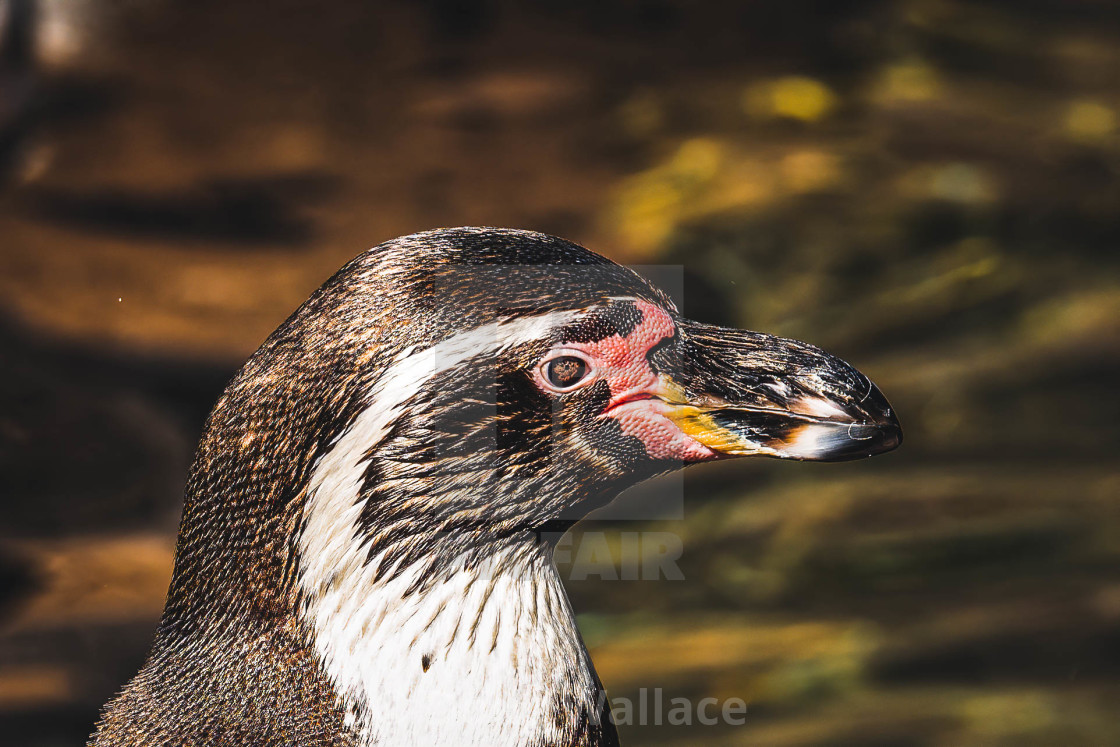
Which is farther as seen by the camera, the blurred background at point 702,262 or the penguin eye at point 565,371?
the blurred background at point 702,262

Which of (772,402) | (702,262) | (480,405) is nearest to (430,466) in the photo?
(480,405)

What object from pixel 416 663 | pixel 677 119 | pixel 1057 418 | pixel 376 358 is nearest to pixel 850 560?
pixel 1057 418

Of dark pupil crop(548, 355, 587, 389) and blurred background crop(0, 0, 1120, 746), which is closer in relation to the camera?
dark pupil crop(548, 355, 587, 389)

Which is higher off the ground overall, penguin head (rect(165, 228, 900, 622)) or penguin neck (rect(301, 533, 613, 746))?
penguin head (rect(165, 228, 900, 622))

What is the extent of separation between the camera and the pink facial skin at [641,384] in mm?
1358

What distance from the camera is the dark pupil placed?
133cm

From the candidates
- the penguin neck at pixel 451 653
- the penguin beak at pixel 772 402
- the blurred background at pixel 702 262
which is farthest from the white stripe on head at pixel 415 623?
the blurred background at pixel 702 262

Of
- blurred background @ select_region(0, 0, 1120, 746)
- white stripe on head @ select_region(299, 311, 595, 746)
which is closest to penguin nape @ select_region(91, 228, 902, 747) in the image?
white stripe on head @ select_region(299, 311, 595, 746)

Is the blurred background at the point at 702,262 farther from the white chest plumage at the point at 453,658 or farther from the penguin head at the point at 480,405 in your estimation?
the white chest plumage at the point at 453,658

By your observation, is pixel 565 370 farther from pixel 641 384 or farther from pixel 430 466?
pixel 430 466

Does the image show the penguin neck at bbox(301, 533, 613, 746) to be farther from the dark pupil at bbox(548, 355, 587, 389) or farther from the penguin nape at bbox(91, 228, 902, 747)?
the dark pupil at bbox(548, 355, 587, 389)

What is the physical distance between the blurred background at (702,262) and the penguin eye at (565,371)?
3.46 ft

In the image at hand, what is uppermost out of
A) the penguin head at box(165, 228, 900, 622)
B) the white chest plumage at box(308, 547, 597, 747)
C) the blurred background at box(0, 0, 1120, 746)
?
the blurred background at box(0, 0, 1120, 746)

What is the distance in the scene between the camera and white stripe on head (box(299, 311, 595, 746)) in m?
1.28
